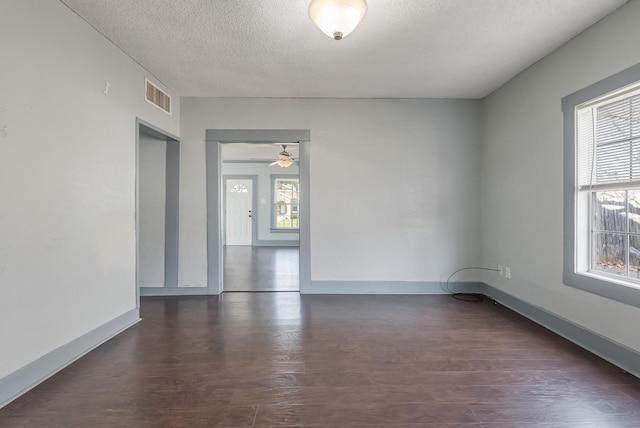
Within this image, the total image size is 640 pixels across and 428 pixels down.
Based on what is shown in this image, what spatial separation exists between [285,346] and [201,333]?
880 millimetres

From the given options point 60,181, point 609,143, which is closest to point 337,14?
point 60,181

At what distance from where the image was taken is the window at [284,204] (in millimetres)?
8969

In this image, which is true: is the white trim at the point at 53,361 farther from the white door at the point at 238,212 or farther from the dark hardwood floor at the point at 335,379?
the white door at the point at 238,212

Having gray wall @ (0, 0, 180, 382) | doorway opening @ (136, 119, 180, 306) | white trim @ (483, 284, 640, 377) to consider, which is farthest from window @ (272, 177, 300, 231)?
white trim @ (483, 284, 640, 377)

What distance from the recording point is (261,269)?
18.5 ft

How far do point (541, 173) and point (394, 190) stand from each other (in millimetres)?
1616

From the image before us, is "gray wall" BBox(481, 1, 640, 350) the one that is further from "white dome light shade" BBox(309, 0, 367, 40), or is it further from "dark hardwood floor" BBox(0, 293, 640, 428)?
"white dome light shade" BBox(309, 0, 367, 40)

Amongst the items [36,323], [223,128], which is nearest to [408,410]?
[36,323]

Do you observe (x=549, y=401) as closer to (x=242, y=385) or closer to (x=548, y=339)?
(x=548, y=339)

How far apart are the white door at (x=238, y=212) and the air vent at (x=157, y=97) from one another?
17.4 ft

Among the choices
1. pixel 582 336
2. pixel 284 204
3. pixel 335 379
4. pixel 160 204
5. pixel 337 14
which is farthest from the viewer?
pixel 284 204

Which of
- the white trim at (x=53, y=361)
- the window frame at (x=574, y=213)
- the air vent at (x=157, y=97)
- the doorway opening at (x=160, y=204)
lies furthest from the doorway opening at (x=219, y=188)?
the window frame at (x=574, y=213)

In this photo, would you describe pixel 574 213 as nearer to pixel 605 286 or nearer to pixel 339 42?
pixel 605 286

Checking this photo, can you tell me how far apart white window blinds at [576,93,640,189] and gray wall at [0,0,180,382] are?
415 centimetres
